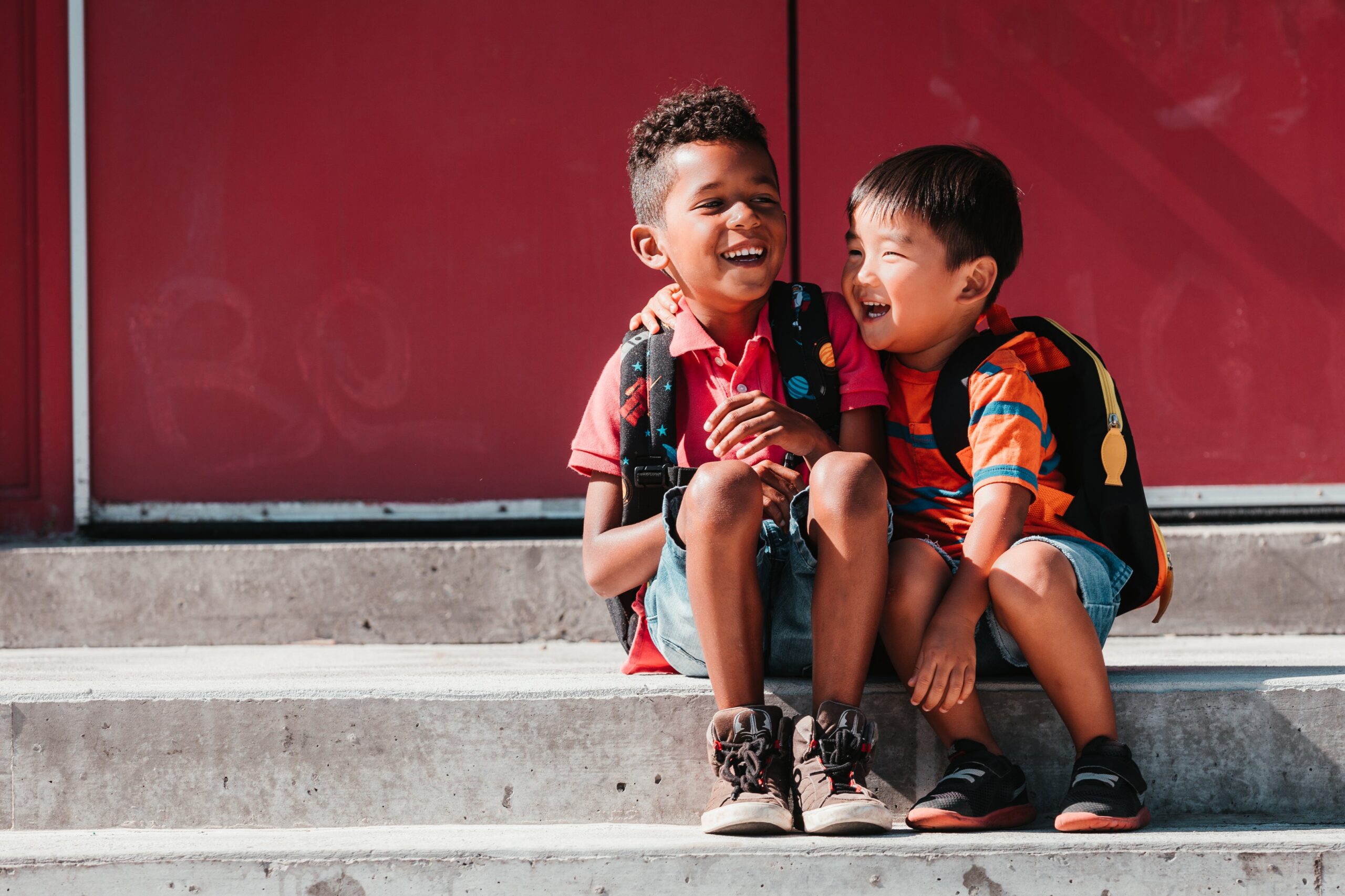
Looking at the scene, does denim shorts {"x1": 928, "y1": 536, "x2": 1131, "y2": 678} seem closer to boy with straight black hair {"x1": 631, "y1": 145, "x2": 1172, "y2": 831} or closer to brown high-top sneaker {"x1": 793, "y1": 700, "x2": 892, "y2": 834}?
boy with straight black hair {"x1": 631, "y1": 145, "x2": 1172, "y2": 831}

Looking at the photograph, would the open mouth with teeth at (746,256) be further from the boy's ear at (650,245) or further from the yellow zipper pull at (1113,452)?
the yellow zipper pull at (1113,452)

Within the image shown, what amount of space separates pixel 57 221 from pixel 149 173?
0.29 m

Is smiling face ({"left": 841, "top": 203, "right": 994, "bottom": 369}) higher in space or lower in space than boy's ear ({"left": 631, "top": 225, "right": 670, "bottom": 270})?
lower

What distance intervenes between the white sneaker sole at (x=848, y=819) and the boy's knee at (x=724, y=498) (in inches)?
16.9

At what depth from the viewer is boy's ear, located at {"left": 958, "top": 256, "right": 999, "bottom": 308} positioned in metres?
2.10

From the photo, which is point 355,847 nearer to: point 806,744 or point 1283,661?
point 806,744

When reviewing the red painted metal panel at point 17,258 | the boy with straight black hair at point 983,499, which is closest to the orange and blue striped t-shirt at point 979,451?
the boy with straight black hair at point 983,499

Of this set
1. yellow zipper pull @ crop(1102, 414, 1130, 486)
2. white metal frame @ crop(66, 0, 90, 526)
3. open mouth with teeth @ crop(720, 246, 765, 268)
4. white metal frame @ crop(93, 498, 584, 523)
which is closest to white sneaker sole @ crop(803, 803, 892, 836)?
yellow zipper pull @ crop(1102, 414, 1130, 486)

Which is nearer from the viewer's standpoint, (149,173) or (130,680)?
(130,680)

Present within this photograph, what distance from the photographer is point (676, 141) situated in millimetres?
2227

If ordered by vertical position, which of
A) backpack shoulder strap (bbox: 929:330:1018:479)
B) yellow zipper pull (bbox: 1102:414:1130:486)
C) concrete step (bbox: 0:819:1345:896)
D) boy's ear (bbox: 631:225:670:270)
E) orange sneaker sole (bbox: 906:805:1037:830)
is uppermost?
boy's ear (bbox: 631:225:670:270)

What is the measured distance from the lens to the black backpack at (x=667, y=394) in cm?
210

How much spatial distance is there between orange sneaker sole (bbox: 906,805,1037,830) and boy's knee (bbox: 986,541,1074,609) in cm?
32

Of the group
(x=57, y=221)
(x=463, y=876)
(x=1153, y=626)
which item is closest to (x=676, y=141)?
(x=463, y=876)
